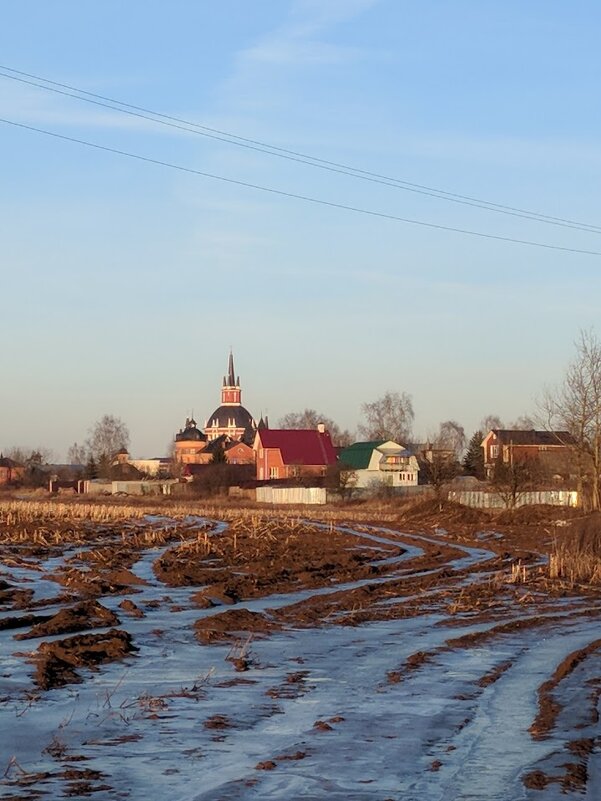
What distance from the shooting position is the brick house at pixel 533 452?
5087 centimetres

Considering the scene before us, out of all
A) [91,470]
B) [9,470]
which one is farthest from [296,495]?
[9,470]

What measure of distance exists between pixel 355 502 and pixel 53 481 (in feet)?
161

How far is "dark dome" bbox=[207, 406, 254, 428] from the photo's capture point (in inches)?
7347

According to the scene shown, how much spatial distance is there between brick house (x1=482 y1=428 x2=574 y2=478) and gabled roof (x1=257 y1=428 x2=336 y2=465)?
15655 millimetres

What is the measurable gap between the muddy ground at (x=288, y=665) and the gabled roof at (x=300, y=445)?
72.4 metres

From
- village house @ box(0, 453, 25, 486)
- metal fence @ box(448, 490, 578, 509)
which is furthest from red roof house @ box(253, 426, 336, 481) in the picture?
village house @ box(0, 453, 25, 486)

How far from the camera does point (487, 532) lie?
156 feet

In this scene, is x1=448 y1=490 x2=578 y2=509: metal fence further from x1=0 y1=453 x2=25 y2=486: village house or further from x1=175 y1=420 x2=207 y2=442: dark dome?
x1=175 y1=420 x2=207 y2=442: dark dome

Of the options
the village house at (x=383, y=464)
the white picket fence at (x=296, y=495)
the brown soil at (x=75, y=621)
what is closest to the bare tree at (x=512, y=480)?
the white picket fence at (x=296, y=495)

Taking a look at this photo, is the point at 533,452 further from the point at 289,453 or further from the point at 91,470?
the point at 91,470

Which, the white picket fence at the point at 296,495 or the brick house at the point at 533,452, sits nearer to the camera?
the brick house at the point at 533,452

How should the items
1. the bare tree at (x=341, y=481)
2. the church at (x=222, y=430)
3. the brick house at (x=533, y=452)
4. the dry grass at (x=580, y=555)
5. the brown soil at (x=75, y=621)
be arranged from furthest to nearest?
1. the church at (x=222, y=430)
2. the bare tree at (x=341, y=481)
3. the brick house at (x=533, y=452)
4. the dry grass at (x=580, y=555)
5. the brown soil at (x=75, y=621)

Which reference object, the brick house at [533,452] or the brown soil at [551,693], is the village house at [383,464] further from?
the brown soil at [551,693]

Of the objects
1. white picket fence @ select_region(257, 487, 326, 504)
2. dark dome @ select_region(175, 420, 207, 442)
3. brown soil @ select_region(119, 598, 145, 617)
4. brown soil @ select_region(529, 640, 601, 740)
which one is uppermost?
dark dome @ select_region(175, 420, 207, 442)
